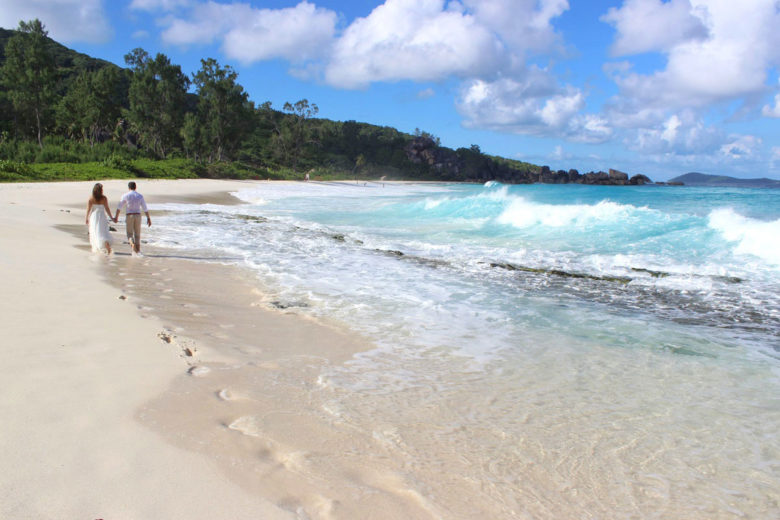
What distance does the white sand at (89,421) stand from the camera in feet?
7.18

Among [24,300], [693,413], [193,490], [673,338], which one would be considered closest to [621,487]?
[693,413]

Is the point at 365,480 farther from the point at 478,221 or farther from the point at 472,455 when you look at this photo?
the point at 478,221

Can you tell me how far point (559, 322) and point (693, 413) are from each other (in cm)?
253

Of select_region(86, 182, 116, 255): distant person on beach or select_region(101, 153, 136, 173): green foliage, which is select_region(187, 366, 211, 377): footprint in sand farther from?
select_region(101, 153, 136, 173): green foliage

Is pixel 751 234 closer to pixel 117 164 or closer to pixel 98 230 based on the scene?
pixel 98 230

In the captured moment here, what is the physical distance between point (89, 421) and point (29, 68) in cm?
5273

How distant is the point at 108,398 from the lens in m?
3.18

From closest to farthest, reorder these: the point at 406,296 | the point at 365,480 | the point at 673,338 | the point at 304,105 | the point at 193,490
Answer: the point at 193,490, the point at 365,480, the point at 673,338, the point at 406,296, the point at 304,105

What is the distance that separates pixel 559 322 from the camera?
6.36m

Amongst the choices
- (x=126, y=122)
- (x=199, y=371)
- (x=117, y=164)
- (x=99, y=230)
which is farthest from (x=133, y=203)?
(x=126, y=122)

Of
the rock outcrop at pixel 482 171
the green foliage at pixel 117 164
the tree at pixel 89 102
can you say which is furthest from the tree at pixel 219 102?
the rock outcrop at pixel 482 171

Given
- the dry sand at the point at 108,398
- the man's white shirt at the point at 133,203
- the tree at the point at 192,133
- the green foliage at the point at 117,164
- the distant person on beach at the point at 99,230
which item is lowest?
the dry sand at the point at 108,398

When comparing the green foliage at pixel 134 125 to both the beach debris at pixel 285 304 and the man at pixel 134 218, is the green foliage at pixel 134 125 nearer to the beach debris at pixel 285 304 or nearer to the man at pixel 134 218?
the man at pixel 134 218

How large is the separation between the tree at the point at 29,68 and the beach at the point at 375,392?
44.6 m
